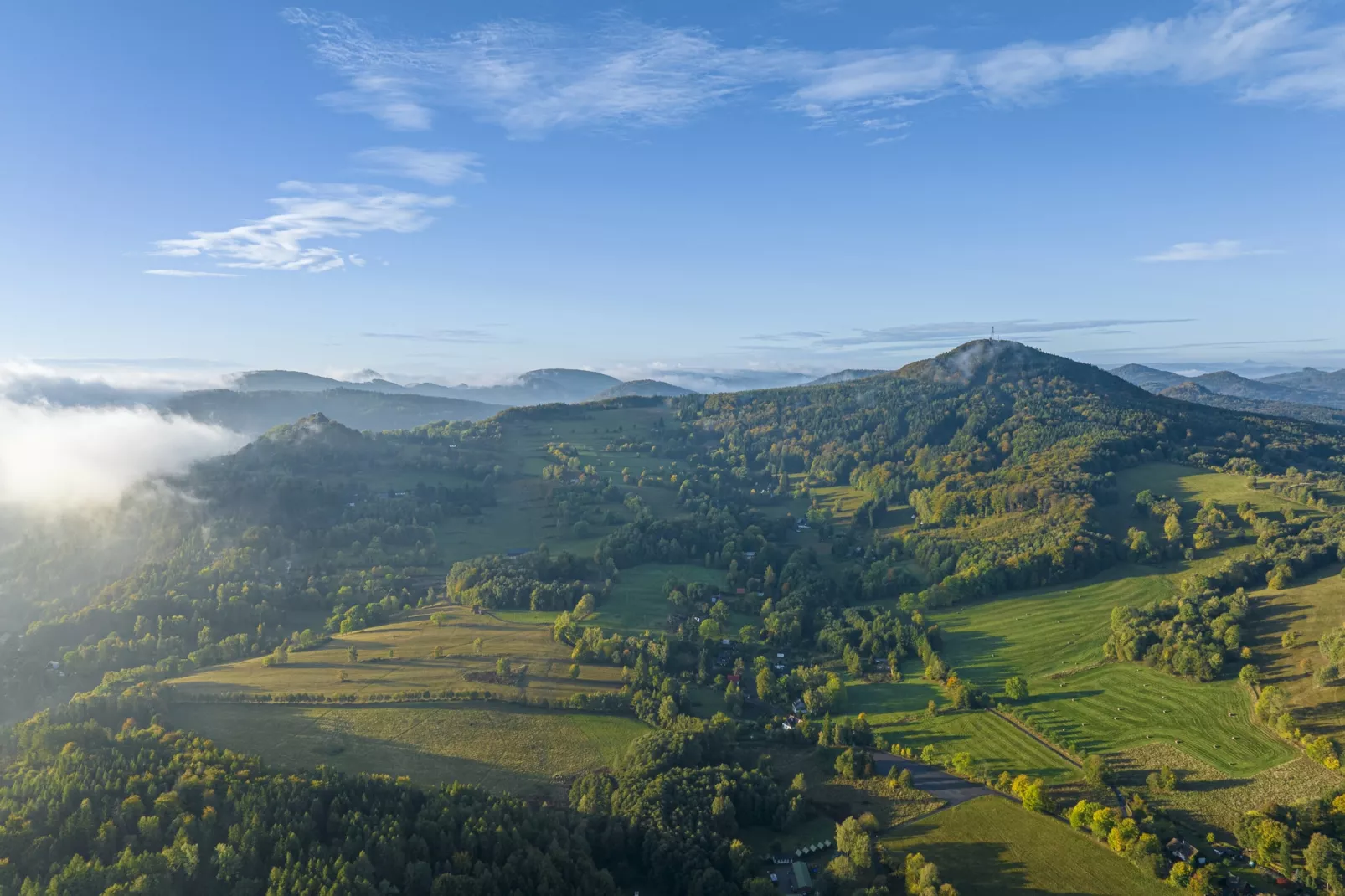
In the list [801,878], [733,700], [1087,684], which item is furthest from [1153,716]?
[801,878]

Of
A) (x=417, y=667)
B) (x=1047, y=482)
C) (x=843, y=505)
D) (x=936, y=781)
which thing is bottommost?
(x=936, y=781)

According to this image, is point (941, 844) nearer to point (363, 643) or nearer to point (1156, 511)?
point (363, 643)

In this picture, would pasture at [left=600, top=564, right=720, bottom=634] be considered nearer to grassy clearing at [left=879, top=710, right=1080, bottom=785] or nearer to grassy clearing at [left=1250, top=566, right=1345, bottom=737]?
grassy clearing at [left=879, top=710, right=1080, bottom=785]

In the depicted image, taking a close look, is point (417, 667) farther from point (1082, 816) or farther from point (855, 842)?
point (1082, 816)

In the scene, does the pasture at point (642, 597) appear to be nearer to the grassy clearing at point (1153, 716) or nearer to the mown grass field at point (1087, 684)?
the mown grass field at point (1087, 684)

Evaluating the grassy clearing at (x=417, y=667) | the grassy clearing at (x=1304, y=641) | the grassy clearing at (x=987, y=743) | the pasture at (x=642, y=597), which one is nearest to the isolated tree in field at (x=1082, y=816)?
the grassy clearing at (x=987, y=743)
